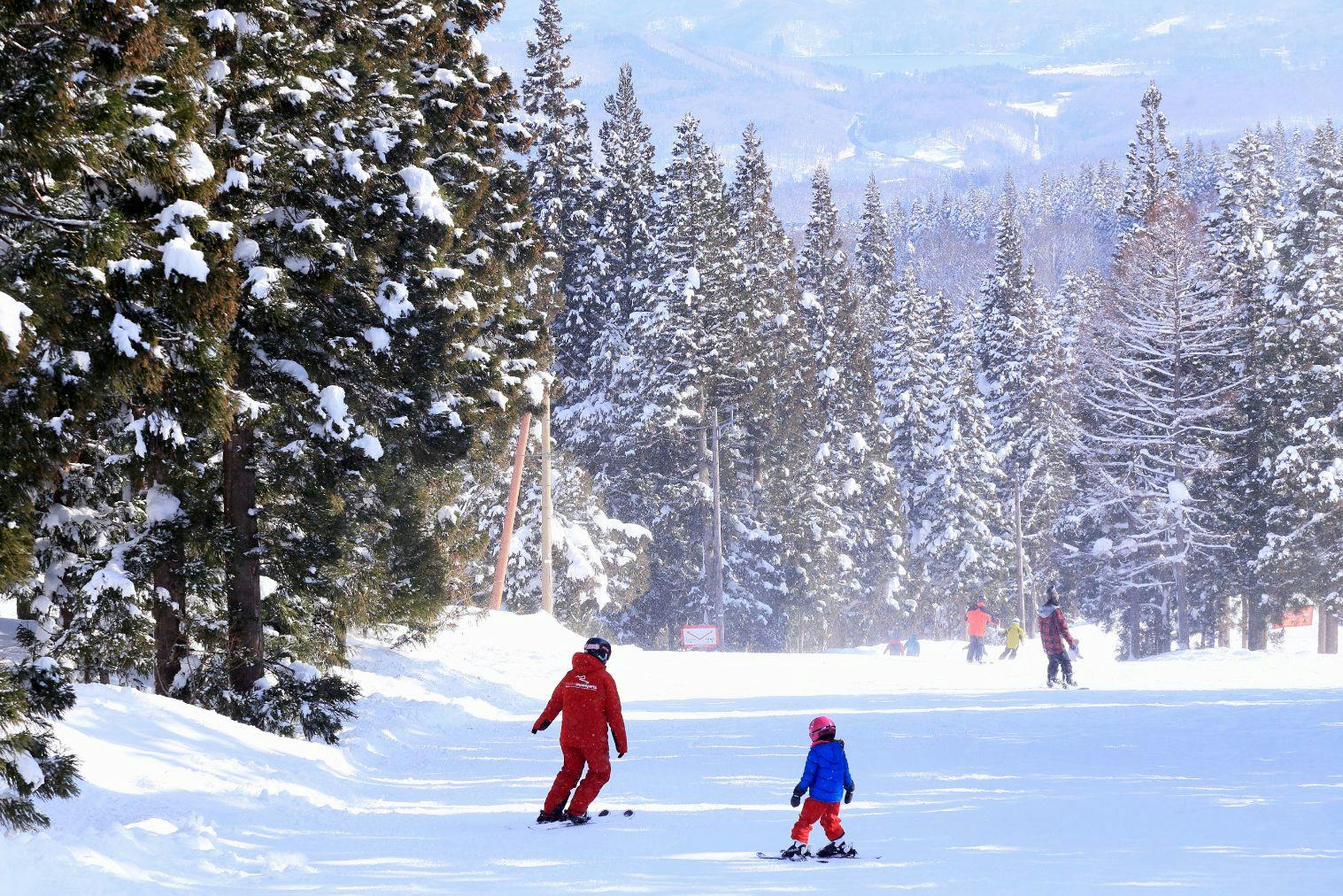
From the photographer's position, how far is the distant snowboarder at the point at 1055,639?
25.0m

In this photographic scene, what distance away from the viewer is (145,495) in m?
15.2

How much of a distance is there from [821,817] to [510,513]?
28.4 meters

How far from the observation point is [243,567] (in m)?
15.5

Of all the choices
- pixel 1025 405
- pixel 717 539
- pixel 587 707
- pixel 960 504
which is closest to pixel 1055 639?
pixel 587 707

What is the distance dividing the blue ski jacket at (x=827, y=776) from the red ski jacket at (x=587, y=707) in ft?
6.46

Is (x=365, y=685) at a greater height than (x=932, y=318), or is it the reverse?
(x=932, y=318)

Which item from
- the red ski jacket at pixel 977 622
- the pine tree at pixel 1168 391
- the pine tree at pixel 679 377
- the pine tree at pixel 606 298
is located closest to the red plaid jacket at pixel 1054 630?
the red ski jacket at pixel 977 622

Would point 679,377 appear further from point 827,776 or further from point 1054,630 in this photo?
point 827,776

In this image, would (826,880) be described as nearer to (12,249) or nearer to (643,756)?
(12,249)

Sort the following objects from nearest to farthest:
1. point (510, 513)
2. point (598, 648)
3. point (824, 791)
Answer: point (824, 791), point (598, 648), point (510, 513)

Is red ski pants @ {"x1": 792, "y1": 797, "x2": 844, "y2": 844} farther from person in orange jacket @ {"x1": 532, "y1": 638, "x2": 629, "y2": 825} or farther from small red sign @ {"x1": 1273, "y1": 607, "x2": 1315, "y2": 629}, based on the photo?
small red sign @ {"x1": 1273, "y1": 607, "x2": 1315, "y2": 629}

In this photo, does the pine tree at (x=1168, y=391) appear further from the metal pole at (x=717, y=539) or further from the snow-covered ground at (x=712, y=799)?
the snow-covered ground at (x=712, y=799)

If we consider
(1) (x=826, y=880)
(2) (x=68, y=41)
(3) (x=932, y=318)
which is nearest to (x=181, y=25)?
(2) (x=68, y=41)

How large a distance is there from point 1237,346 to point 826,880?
1677 inches
